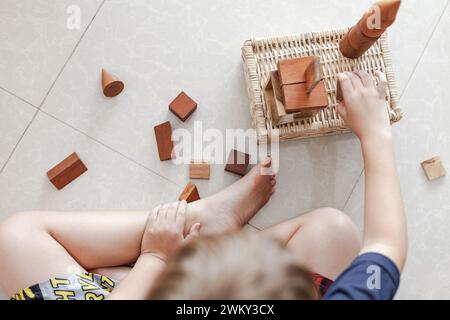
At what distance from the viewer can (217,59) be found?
108 centimetres

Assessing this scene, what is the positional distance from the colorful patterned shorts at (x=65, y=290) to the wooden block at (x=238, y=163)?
1.25ft

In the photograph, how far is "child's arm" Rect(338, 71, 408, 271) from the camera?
752 millimetres

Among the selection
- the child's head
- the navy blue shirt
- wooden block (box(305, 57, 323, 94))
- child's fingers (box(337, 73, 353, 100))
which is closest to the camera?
the child's head

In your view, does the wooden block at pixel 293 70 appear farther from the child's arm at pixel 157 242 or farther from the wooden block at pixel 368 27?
the child's arm at pixel 157 242

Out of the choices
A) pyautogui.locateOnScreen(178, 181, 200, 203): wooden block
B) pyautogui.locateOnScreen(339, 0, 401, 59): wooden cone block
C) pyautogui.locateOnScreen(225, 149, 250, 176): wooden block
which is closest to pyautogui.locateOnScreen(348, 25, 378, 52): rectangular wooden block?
pyautogui.locateOnScreen(339, 0, 401, 59): wooden cone block

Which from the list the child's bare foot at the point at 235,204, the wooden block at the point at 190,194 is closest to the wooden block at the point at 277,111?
the child's bare foot at the point at 235,204

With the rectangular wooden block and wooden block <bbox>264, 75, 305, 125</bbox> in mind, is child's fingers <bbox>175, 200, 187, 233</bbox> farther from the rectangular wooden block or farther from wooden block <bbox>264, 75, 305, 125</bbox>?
the rectangular wooden block

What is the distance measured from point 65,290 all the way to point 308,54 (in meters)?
0.65

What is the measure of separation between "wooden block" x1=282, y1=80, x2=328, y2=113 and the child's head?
0.31 meters

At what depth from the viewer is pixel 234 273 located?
533mm

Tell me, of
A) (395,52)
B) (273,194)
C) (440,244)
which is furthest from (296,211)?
(395,52)

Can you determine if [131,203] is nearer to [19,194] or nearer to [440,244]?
[19,194]

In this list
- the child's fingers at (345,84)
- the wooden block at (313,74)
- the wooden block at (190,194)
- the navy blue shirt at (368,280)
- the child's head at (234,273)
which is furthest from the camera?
the wooden block at (190,194)

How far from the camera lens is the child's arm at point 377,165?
2.47ft
